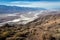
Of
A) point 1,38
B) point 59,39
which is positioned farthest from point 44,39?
point 1,38

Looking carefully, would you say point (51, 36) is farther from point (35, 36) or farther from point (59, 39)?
point (35, 36)

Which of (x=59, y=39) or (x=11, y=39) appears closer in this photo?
(x=59, y=39)

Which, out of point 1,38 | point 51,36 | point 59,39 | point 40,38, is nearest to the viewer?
point 59,39

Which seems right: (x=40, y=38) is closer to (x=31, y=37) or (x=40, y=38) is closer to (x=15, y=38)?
(x=31, y=37)

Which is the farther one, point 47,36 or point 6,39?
point 6,39

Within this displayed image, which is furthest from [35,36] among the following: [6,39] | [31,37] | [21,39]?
[6,39]

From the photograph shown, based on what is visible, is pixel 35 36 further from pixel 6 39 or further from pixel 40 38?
pixel 6 39

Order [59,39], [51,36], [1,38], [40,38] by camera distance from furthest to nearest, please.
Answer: [1,38] < [40,38] < [51,36] < [59,39]
